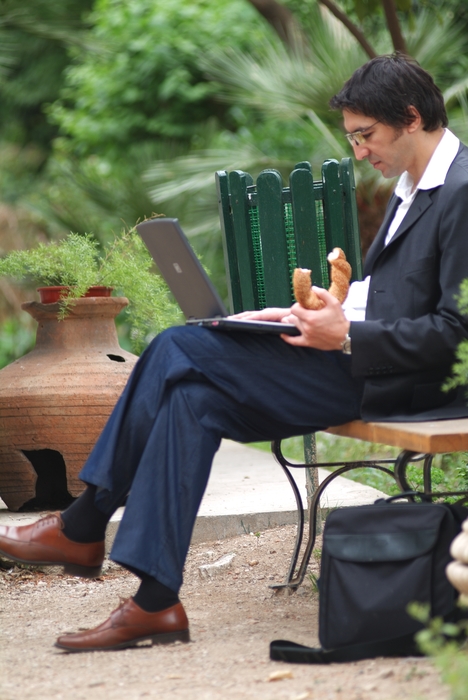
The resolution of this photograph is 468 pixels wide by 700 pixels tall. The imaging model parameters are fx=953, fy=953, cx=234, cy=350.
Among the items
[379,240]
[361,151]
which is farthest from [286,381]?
[361,151]

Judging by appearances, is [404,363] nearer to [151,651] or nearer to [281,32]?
[151,651]

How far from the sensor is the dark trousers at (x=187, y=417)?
2.14 m

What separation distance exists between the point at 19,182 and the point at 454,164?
11.0 metres

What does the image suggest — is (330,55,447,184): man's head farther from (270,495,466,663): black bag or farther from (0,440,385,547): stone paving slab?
(0,440,385,547): stone paving slab

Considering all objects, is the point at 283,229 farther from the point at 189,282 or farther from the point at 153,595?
the point at 153,595

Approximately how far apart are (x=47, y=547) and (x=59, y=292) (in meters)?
1.55

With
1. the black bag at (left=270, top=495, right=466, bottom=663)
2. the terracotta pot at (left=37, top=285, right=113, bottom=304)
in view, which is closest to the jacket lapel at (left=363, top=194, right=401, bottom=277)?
the black bag at (left=270, top=495, right=466, bottom=663)

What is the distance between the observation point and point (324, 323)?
2223 millimetres

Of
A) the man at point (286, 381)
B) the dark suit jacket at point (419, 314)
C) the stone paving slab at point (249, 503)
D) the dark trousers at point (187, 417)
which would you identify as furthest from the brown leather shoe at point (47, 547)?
the stone paving slab at point (249, 503)

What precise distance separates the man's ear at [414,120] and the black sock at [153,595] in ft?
4.23

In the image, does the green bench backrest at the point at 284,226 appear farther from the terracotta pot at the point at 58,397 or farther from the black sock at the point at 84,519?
the black sock at the point at 84,519

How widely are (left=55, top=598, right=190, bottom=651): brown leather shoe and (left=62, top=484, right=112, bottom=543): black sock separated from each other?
0.69 ft

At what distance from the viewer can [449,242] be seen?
2240mm

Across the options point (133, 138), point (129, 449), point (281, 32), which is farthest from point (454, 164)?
point (133, 138)
